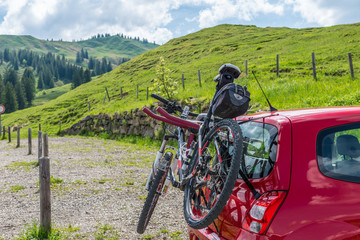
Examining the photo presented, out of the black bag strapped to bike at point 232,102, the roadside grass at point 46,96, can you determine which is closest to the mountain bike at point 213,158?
the black bag strapped to bike at point 232,102

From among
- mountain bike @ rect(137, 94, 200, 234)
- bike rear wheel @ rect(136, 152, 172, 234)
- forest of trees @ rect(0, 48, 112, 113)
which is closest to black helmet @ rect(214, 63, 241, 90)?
mountain bike @ rect(137, 94, 200, 234)

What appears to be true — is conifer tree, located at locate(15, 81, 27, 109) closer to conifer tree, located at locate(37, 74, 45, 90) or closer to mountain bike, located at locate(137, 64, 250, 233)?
conifer tree, located at locate(37, 74, 45, 90)

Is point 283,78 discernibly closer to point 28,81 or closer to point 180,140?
point 180,140

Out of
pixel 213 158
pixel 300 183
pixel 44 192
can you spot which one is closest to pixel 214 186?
pixel 213 158

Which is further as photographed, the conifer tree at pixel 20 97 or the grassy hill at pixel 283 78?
the conifer tree at pixel 20 97

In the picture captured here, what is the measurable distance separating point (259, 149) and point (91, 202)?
5956 mm

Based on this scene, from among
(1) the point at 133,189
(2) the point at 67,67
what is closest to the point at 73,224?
(1) the point at 133,189

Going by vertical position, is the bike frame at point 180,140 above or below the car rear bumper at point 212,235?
above

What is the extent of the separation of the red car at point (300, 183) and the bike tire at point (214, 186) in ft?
0.40

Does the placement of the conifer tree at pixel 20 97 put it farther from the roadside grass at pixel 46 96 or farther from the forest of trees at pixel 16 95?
the roadside grass at pixel 46 96

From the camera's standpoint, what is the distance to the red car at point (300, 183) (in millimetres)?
2400

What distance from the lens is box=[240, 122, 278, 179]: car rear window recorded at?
8.97 ft

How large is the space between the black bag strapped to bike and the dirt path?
2.88 meters

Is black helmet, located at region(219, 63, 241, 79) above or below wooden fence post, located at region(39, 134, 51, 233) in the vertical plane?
above
